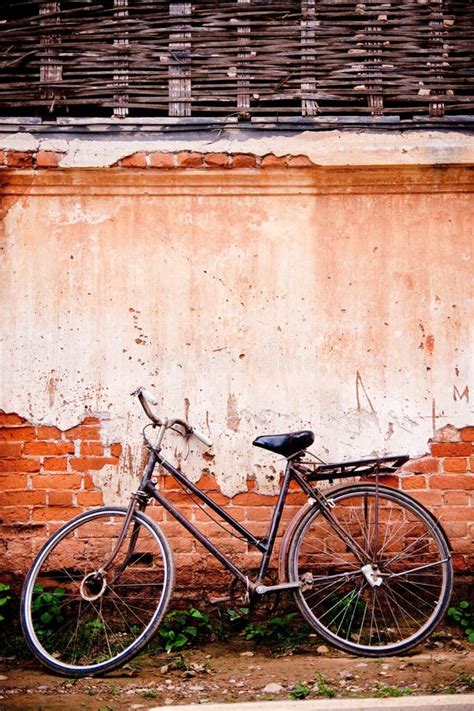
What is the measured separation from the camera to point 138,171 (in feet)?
14.8

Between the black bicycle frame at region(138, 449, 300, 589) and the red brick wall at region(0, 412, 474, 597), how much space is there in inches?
11.5

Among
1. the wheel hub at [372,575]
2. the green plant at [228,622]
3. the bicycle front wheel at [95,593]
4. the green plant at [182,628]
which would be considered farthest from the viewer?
the green plant at [228,622]

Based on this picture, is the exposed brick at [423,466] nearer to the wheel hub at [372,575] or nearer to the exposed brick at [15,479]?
the wheel hub at [372,575]

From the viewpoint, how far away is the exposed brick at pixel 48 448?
14.8 feet

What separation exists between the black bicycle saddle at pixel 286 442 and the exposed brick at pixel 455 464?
909mm

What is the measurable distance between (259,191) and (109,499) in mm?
2003

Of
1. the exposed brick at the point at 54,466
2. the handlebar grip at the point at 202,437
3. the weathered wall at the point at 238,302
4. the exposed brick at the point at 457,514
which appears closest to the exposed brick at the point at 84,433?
the weathered wall at the point at 238,302

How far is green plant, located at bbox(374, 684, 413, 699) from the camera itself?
3555 millimetres

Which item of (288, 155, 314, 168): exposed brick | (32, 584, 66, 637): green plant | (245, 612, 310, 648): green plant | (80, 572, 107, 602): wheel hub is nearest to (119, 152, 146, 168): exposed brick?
(288, 155, 314, 168): exposed brick

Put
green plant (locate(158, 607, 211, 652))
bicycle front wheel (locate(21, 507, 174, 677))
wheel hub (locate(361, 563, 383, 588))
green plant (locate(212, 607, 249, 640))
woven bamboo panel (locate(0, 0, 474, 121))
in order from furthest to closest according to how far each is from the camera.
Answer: woven bamboo panel (locate(0, 0, 474, 121)) < green plant (locate(212, 607, 249, 640)) < green plant (locate(158, 607, 211, 652)) < wheel hub (locate(361, 563, 383, 588)) < bicycle front wheel (locate(21, 507, 174, 677))

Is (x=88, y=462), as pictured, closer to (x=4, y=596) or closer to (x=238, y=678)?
(x=4, y=596)

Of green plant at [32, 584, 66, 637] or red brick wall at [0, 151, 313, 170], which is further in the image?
red brick wall at [0, 151, 313, 170]

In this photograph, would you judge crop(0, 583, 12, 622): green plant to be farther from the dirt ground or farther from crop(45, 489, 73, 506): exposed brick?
crop(45, 489, 73, 506): exposed brick

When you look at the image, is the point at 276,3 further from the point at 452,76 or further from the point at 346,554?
the point at 346,554
